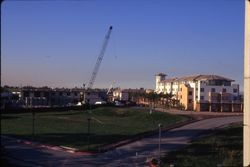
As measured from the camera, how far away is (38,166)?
24406 mm

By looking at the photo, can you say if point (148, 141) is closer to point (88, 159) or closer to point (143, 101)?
point (88, 159)

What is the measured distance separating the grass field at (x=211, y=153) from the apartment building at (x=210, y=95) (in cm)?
5440

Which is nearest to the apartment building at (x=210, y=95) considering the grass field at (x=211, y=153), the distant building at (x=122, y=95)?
the distant building at (x=122, y=95)

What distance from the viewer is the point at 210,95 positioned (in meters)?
92.3

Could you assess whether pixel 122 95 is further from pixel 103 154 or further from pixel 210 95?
pixel 103 154

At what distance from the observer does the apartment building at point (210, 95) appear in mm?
90312

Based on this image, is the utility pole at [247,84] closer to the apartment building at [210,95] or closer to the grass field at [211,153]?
the grass field at [211,153]

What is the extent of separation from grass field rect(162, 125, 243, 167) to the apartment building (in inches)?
2142

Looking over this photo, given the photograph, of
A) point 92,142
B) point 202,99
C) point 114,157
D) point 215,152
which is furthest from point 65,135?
point 202,99

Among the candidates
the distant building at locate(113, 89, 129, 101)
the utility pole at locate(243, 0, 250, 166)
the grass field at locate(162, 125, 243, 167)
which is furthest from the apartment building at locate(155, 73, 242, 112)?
the utility pole at locate(243, 0, 250, 166)

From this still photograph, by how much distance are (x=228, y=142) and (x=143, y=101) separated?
94.3 meters

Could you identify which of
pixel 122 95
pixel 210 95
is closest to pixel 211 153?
pixel 210 95

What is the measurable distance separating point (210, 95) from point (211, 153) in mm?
65297

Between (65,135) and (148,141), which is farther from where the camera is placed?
(65,135)
